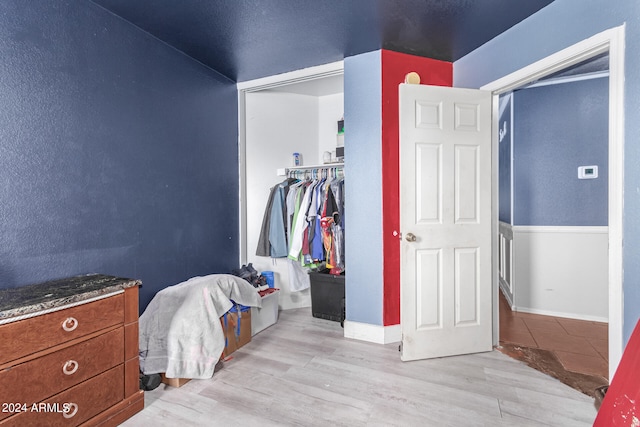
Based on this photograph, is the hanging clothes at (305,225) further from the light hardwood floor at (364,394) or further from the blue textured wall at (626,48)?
the blue textured wall at (626,48)

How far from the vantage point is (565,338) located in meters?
2.58

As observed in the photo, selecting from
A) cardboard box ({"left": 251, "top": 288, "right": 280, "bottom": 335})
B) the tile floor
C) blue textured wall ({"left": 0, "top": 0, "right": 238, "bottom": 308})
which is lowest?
the tile floor

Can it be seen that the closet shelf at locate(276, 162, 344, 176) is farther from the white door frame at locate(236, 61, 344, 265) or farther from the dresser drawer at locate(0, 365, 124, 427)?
the dresser drawer at locate(0, 365, 124, 427)

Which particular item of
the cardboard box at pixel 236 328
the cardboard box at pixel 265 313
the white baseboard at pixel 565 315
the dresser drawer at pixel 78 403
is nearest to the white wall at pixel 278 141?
the cardboard box at pixel 265 313

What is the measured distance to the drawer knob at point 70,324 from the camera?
4.52 ft

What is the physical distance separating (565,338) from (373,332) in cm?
160

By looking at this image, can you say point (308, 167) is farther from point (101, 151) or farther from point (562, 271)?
point (562, 271)

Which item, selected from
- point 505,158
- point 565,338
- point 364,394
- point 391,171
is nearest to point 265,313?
point 364,394

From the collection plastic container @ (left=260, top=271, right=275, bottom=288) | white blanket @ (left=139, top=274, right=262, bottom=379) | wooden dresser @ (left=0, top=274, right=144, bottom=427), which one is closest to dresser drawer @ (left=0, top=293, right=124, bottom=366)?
wooden dresser @ (left=0, top=274, right=144, bottom=427)

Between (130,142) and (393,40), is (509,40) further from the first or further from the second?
(130,142)

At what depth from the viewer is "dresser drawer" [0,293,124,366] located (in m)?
1.21

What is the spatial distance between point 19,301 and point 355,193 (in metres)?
2.12

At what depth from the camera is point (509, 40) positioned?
215 cm

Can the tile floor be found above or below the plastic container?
below
